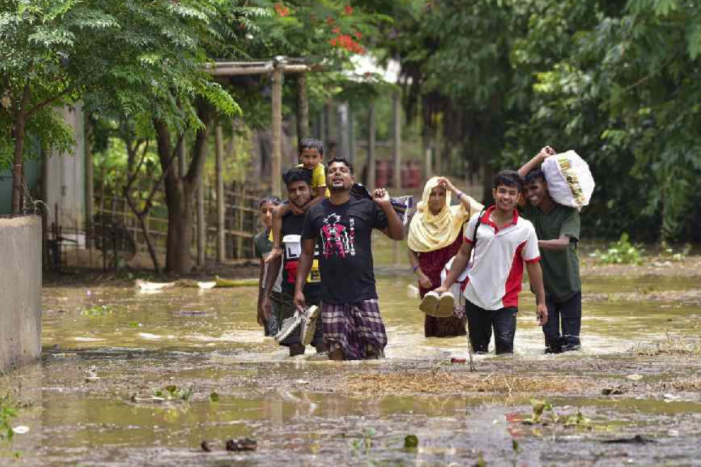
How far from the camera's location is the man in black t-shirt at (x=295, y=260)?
10.6 metres

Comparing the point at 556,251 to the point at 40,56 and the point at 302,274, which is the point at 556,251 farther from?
the point at 40,56

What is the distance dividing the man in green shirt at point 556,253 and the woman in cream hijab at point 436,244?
1273 millimetres

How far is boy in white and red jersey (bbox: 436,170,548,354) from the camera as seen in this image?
33.3 ft

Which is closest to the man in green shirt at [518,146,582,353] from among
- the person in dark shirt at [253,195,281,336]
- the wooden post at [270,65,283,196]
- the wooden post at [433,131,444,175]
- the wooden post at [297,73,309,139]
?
the person in dark shirt at [253,195,281,336]

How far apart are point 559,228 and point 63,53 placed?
156 inches

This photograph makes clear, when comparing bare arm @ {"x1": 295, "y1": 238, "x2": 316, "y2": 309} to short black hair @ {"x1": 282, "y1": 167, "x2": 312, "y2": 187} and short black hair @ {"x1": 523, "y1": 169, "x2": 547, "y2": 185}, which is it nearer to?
short black hair @ {"x1": 282, "y1": 167, "x2": 312, "y2": 187}

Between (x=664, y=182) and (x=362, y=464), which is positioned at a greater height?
(x=664, y=182)

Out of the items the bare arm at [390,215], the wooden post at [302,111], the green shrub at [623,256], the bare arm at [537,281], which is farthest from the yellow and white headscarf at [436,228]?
the green shrub at [623,256]

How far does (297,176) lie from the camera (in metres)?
10.6

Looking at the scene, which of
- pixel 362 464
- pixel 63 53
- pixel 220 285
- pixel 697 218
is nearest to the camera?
pixel 362 464

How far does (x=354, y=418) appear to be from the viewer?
7.39m

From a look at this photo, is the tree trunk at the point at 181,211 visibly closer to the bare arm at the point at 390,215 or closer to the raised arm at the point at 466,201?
the raised arm at the point at 466,201

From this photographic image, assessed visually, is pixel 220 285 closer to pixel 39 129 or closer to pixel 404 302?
pixel 404 302

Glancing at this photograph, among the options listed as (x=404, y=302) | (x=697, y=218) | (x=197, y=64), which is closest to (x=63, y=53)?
(x=197, y=64)
